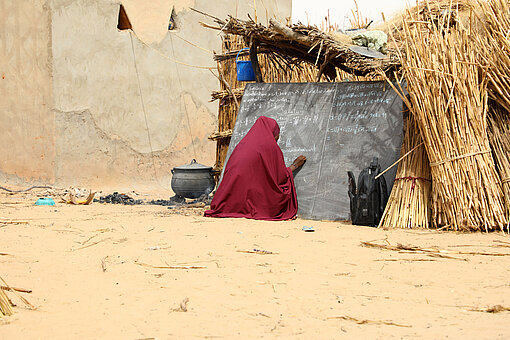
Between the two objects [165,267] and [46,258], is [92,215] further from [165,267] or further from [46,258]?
[165,267]

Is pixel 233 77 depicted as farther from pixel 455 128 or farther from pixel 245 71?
pixel 455 128

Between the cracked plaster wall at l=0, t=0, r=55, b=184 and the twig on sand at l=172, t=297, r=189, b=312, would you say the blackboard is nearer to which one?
the cracked plaster wall at l=0, t=0, r=55, b=184

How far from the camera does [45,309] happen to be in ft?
7.95

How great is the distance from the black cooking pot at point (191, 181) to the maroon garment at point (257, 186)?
1524 millimetres

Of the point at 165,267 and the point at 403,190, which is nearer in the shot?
the point at 165,267

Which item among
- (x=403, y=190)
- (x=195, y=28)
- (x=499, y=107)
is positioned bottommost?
(x=403, y=190)

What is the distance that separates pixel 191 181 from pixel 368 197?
9.59 ft

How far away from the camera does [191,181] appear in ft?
24.7

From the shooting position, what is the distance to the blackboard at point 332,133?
5828 mm

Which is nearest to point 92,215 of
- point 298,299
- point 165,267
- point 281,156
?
point 281,156

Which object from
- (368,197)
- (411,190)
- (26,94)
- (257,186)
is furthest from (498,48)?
(26,94)

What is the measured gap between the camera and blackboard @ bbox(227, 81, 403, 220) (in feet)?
19.1

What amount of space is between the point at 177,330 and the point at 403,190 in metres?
3.41

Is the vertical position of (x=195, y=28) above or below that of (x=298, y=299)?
above
